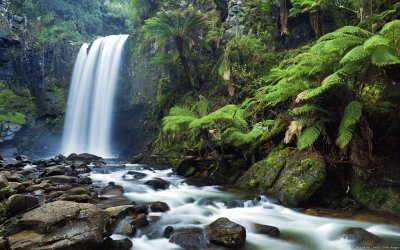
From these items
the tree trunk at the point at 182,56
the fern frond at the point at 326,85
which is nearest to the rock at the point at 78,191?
the fern frond at the point at 326,85

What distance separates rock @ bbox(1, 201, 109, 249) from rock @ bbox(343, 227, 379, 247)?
3218mm

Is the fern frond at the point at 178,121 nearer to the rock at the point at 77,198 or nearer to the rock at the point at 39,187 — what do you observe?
the rock at the point at 77,198

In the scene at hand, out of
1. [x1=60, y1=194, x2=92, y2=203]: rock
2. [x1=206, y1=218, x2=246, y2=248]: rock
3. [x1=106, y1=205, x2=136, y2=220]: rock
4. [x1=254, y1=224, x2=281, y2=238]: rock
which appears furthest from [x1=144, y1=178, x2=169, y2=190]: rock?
[x1=254, y1=224, x2=281, y2=238]: rock

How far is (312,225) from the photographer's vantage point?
4777 millimetres

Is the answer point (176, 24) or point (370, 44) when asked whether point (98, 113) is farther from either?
point (370, 44)

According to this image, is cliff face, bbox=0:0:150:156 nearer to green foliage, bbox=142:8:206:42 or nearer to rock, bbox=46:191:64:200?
green foliage, bbox=142:8:206:42

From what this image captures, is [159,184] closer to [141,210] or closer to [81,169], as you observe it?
[141,210]

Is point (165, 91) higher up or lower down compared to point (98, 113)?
higher up

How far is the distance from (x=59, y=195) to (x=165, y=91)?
31.6 ft

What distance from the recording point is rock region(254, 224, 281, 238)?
4.42 meters

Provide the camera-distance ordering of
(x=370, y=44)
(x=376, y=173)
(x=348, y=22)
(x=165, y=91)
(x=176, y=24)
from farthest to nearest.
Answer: (x=165, y=91) < (x=176, y=24) < (x=348, y=22) < (x=376, y=173) < (x=370, y=44)

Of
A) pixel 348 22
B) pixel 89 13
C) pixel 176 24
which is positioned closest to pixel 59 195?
pixel 176 24

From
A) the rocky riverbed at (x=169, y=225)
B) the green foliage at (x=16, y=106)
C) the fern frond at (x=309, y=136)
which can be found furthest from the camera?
the green foliage at (x=16, y=106)

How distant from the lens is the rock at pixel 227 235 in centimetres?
392
